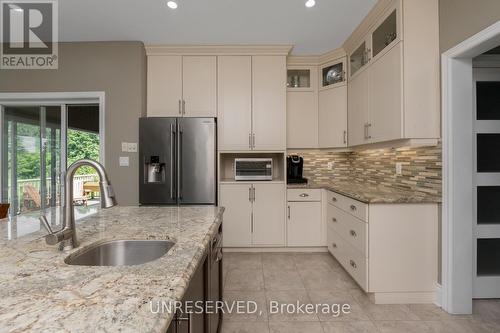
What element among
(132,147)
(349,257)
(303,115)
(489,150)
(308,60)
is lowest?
(349,257)

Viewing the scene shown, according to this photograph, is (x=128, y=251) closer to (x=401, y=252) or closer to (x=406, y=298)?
(x=401, y=252)

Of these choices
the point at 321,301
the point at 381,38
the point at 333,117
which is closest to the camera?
the point at 321,301

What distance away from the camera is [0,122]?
3.49 m

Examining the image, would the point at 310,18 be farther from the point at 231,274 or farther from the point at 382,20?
the point at 231,274

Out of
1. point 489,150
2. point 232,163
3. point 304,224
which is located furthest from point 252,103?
point 489,150

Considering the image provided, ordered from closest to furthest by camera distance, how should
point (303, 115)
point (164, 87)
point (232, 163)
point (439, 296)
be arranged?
point (439, 296), point (164, 87), point (303, 115), point (232, 163)

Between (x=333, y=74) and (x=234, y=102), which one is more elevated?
(x=333, y=74)

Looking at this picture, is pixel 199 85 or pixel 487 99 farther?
pixel 199 85

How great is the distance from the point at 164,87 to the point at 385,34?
2.56m

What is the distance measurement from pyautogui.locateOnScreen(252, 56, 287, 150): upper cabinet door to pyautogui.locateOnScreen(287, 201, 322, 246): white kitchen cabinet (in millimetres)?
821

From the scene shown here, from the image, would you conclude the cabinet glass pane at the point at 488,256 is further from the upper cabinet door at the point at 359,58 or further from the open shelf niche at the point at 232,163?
the open shelf niche at the point at 232,163

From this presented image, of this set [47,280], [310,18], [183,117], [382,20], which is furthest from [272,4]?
[47,280]

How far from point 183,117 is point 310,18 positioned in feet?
5.92

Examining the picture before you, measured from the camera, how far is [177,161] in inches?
124
